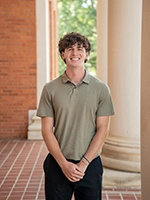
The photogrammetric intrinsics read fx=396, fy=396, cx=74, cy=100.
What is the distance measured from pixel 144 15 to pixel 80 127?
0.89m

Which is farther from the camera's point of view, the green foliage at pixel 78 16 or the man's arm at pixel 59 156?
the green foliage at pixel 78 16

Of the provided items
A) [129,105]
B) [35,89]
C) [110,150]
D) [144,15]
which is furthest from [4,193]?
[35,89]

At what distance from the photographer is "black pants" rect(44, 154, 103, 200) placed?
2770 mm

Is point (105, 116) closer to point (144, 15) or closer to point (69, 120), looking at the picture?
point (69, 120)

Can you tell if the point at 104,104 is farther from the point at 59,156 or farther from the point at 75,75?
the point at 59,156

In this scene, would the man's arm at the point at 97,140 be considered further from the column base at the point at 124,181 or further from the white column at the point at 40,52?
the white column at the point at 40,52

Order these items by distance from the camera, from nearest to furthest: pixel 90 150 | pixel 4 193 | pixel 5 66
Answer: pixel 90 150 < pixel 4 193 < pixel 5 66

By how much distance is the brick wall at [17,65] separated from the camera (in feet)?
29.8

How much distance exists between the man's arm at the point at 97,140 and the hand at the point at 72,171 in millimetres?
34

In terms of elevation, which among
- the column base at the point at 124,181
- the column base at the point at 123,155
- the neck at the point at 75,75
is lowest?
the column base at the point at 124,181

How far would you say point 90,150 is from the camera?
2721mm

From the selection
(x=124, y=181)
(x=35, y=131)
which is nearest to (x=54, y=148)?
(x=124, y=181)

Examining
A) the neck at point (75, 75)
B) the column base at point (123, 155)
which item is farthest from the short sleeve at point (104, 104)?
the column base at point (123, 155)

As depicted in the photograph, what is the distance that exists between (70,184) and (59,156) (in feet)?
0.78
